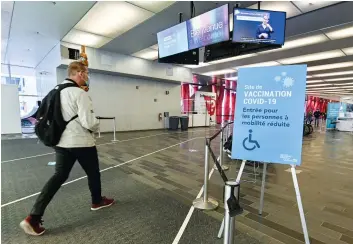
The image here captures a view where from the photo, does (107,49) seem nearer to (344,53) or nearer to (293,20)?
(293,20)

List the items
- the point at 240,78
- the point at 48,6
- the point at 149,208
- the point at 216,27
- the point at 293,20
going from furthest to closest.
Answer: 1. the point at 293,20
2. the point at 48,6
3. the point at 216,27
4. the point at 149,208
5. the point at 240,78

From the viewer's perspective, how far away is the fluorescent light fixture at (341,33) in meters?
5.17

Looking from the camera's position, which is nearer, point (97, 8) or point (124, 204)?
point (124, 204)

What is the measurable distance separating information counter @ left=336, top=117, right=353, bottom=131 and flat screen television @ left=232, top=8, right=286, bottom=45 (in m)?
11.6

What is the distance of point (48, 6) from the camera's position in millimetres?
4441

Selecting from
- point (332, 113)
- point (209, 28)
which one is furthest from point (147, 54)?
point (332, 113)

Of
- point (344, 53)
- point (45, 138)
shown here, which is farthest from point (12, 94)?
point (344, 53)

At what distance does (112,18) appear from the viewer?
4980 mm

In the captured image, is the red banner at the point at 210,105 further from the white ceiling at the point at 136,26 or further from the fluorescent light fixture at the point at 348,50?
the fluorescent light fixture at the point at 348,50

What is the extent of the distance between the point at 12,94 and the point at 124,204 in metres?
8.49

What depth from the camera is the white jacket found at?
1.82 metres

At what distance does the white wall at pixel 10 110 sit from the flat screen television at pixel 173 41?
7.10m

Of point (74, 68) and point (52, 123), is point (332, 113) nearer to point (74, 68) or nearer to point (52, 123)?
point (74, 68)

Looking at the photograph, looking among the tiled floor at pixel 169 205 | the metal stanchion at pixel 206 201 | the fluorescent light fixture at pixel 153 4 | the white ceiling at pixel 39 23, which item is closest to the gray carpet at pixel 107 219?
the tiled floor at pixel 169 205
